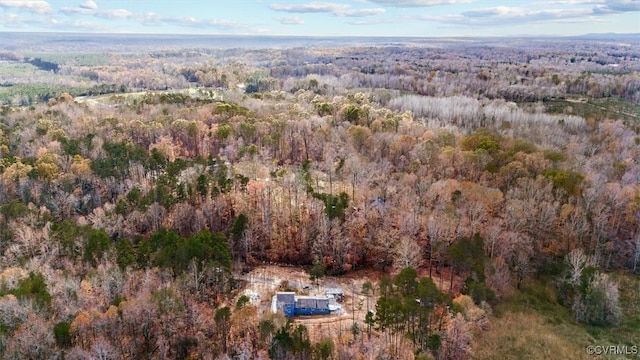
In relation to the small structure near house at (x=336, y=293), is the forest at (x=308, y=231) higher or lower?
higher

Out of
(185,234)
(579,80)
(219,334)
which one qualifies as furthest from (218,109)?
(579,80)

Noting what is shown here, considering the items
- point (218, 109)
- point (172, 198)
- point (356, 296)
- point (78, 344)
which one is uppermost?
point (218, 109)

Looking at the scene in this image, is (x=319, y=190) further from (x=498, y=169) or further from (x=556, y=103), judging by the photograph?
(x=556, y=103)

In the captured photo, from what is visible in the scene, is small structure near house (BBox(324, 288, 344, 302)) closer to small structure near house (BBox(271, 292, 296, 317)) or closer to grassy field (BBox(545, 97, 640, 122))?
small structure near house (BBox(271, 292, 296, 317))

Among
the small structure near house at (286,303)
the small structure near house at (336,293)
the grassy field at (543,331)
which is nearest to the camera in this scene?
the grassy field at (543,331)

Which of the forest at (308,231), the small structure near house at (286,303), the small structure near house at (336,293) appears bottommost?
the small structure near house at (336,293)

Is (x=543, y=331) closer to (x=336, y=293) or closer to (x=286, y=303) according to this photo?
(x=336, y=293)

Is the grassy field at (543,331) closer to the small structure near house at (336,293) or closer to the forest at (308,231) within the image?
the forest at (308,231)

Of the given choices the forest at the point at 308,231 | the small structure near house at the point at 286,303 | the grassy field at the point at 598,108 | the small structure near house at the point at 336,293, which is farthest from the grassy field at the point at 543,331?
the grassy field at the point at 598,108
